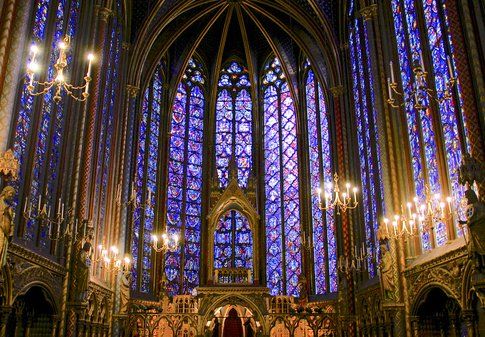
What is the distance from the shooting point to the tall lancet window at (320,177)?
26.2 m

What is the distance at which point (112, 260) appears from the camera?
2116cm

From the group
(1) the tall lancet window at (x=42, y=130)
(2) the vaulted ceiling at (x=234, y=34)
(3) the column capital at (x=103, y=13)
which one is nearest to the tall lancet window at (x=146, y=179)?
(2) the vaulted ceiling at (x=234, y=34)

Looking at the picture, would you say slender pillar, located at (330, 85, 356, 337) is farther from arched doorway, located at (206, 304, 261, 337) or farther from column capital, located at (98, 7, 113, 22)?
column capital, located at (98, 7, 113, 22)

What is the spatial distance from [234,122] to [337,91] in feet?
27.4

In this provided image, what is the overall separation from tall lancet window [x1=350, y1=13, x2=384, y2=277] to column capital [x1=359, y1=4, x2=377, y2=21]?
629 mm

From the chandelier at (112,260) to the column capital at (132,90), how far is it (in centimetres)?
736

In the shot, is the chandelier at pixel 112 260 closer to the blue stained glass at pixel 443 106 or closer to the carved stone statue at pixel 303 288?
the carved stone statue at pixel 303 288

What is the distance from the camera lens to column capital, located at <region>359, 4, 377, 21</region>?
20.3 meters

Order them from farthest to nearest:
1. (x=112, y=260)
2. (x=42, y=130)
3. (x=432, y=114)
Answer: (x=112, y=260) → (x=432, y=114) → (x=42, y=130)

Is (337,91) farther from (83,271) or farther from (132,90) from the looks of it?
(83,271)

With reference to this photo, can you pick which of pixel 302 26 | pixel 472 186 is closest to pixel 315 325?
pixel 472 186

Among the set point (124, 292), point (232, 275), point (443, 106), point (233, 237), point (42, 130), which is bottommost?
point (124, 292)

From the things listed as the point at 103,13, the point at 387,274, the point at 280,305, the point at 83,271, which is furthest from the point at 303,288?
the point at 103,13

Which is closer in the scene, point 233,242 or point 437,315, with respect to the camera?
point 437,315
